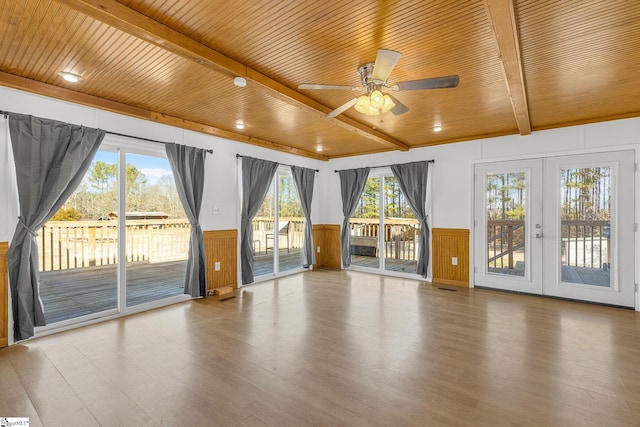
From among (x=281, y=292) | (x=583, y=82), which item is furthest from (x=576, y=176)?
(x=281, y=292)

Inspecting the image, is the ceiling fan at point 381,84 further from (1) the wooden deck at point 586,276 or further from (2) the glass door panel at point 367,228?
(1) the wooden deck at point 586,276

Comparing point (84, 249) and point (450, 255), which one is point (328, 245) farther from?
point (84, 249)

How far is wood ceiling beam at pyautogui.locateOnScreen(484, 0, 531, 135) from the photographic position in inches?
68.0

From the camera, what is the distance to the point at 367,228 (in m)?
6.39

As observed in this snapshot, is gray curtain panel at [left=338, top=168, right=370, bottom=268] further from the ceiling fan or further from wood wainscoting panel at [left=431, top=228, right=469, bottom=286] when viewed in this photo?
the ceiling fan

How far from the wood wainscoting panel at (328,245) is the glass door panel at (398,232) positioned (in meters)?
1.10

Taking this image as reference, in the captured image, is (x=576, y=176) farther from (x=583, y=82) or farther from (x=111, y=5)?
(x=111, y=5)

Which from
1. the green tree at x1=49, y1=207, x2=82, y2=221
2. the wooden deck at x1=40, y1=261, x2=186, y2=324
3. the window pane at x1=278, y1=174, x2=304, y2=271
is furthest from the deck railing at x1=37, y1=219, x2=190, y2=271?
the window pane at x1=278, y1=174, x2=304, y2=271

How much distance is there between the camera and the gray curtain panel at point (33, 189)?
2.88 meters

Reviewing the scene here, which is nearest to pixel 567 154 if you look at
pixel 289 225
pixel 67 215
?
pixel 289 225

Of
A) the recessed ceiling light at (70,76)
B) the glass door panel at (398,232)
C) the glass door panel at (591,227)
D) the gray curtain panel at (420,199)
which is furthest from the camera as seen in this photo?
the glass door panel at (398,232)

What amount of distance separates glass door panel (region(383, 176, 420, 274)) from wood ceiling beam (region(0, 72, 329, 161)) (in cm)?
258

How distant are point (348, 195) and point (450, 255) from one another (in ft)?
7.46

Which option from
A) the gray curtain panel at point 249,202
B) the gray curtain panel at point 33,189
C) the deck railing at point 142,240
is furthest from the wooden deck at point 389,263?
the gray curtain panel at point 33,189
